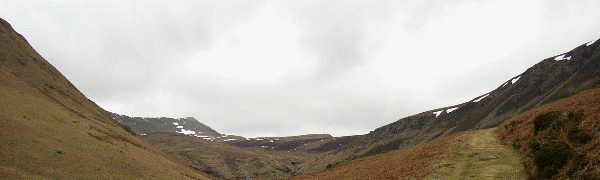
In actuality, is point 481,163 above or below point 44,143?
below

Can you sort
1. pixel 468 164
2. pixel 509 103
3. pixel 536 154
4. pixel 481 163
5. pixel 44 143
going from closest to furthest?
1. pixel 536 154
2. pixel 481 163
3. pixel 468 164
4. pixel 44 143
5. pixel 509 103

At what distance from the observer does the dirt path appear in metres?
16.8

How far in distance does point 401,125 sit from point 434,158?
12027 cm

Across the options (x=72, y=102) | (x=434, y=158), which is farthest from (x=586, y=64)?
(x=72, y=102)

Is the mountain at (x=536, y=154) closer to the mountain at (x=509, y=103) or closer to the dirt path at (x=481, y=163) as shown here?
the dirt path at (x=481, y=163)

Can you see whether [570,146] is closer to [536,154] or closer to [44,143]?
[536,154]

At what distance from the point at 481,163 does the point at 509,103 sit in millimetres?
85330

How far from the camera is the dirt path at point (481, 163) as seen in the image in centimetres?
1677

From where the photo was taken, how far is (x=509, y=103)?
8662 centimetres

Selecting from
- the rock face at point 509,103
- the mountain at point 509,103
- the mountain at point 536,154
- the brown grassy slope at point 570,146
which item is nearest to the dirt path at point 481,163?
the mountain at point 536,154

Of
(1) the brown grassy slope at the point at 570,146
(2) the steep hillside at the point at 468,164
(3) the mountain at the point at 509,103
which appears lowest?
(2) the steep hillside at the point at 468,164

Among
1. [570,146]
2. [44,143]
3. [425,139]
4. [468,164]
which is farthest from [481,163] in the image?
[425,139]

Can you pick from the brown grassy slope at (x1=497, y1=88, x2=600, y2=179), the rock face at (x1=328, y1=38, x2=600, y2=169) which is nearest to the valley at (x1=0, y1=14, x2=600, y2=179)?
the brown grassy slope at (x1=497, y1=88, x2=600, y2=179)

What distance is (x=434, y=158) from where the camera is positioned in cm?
2569
